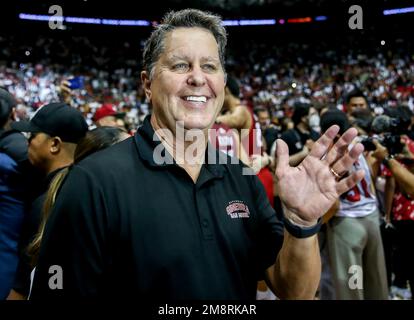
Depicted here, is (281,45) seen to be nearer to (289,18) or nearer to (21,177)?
(289,18)

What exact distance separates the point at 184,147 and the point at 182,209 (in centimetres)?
24

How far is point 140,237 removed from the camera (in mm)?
1235

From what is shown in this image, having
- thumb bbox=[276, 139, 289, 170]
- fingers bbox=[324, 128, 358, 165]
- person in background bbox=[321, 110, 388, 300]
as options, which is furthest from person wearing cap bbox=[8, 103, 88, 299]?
person in background bbox=[321, 110, 388, 300]

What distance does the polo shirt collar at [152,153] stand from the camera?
1354 millimetres

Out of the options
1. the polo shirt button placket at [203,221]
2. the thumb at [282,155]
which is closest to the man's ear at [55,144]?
the polo shirt button placket at [203,221]

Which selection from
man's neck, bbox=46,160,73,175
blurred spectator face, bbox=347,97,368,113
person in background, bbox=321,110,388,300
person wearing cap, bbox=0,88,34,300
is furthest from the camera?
blurred spectator face, bbox=347,97,368,113

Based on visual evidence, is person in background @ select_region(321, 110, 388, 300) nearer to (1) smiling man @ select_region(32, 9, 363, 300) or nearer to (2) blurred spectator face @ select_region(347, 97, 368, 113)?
(2) blurred spectator face @ select_region(347, 97, 368, 113)

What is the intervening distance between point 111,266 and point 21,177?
1539 millimetres

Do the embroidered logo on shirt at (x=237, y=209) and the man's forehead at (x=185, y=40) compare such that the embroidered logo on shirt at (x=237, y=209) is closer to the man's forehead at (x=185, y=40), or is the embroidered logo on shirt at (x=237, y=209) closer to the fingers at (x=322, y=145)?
the fingers at (x=322, y=145)

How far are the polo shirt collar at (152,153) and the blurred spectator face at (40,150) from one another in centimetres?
110

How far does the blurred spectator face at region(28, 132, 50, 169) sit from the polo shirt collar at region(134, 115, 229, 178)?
43.4 inches

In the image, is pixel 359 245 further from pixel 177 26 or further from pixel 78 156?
pixel 177 26

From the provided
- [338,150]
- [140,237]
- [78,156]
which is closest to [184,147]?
[140,237]

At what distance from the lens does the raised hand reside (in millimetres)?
1296
